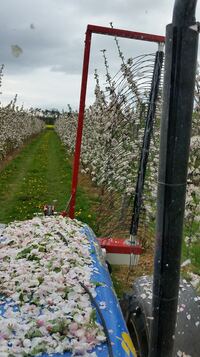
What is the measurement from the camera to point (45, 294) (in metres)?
2.83

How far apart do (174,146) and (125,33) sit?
383 cm

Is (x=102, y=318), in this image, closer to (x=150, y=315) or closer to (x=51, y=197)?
(x=150, y=315)

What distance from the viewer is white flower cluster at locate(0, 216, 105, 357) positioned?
2.29 meters

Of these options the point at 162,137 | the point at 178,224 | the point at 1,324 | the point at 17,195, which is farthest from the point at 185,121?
the point at 17,195

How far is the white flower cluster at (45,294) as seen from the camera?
7.50ft

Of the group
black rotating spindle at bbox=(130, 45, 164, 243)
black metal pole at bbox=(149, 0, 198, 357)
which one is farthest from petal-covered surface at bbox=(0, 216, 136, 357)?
black rotating spindle at bbox=(130, 45, 164, 243)

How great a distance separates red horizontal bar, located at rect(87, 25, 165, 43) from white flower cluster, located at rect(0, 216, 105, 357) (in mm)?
2566

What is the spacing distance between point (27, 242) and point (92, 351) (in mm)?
1762

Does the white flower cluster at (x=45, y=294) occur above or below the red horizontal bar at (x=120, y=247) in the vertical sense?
above

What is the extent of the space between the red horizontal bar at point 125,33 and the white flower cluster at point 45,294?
8.42 feet

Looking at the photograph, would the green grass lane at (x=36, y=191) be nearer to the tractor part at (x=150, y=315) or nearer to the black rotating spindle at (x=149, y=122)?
the black rotating spindle at (x=149, y=122)

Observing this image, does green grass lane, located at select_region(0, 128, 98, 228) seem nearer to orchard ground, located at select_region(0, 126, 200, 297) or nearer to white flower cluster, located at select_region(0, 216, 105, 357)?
orchard ground, located at select_region(0, 126, 200, 297)

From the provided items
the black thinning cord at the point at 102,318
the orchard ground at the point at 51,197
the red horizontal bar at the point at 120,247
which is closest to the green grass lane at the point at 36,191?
the orchard ground at the point at 51,197

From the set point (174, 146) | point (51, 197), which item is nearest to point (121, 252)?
point (174, 146)
